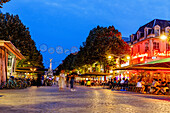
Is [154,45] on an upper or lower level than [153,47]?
upper

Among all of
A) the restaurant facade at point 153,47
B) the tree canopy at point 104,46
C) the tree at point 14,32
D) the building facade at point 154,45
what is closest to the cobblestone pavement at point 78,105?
the tree at point 14,32

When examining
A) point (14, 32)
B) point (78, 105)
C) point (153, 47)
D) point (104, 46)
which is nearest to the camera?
point (78, 105)

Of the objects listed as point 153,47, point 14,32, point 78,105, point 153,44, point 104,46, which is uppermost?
point 14,32

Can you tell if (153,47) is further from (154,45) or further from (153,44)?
(153,44)

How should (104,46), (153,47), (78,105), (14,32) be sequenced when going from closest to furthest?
(78,105) → (14,32) → (153,47) → (104,46)

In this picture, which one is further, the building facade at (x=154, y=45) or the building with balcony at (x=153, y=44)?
the building with balcony at (x=153, y=44)

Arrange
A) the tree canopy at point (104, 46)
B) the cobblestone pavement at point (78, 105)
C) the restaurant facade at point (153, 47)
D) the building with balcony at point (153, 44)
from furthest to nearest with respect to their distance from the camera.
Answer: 1. the tree canopy at point (104, 46)
2. the building with balcony at point (153, 44)
3. the restaurant facade at point (153, 47)
4. the cobblestone pavement at point (78, 105)

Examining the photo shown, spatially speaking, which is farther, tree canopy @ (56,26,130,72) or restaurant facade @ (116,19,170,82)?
tree canopy @ (56,26,130,72)

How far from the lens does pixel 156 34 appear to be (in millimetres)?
47469

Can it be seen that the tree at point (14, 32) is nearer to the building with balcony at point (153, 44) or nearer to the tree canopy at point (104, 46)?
the tree canopy at point (104, 46)

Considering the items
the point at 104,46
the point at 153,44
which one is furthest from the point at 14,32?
the point at 153,44

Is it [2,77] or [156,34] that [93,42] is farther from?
[2,77]

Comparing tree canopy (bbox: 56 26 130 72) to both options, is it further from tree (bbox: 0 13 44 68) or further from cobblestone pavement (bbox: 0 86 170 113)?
cobblestone pavement (bbox: 0 86 170 113)

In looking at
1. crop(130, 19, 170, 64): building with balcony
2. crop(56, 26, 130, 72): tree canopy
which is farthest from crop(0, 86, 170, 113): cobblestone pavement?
crop(56, 26, 130, 72): tree canopy
